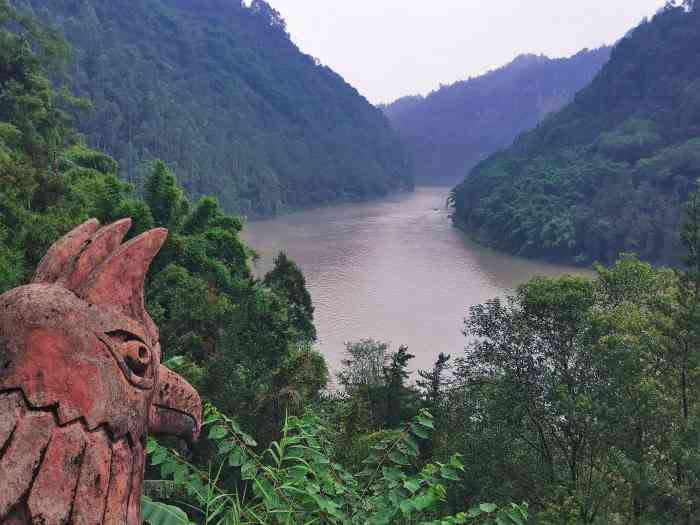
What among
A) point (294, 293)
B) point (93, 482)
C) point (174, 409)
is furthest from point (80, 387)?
point (294, 293)

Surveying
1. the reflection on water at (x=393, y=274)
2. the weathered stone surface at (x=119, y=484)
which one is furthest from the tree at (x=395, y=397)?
the weathered stone surface at (x=119, y=484)

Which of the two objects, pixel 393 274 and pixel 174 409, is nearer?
pixel 174 409

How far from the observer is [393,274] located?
1259 inches

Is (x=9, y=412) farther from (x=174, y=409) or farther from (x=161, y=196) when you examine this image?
(x=161, y=196)

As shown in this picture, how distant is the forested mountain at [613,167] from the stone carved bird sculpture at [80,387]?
3105cm

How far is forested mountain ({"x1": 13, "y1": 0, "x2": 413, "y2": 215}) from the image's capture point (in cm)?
4962

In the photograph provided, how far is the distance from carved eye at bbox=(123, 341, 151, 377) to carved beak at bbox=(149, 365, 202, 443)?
0.50 ft

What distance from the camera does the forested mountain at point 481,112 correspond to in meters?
Answer: 133

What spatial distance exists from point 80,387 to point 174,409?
1.81ft

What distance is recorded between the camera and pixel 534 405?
8.69 meters

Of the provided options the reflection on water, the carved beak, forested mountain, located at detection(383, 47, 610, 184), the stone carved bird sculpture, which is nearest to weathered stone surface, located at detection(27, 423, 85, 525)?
the stone carved bird sculpture

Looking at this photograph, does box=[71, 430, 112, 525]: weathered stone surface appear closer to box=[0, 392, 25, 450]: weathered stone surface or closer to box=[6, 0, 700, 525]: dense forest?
box=[0, 392, 25, 450]: weathered stone surface

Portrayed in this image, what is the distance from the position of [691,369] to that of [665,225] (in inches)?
1196

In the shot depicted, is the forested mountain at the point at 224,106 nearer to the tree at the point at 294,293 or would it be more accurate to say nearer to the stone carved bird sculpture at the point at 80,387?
the tree at the point at 294,293
